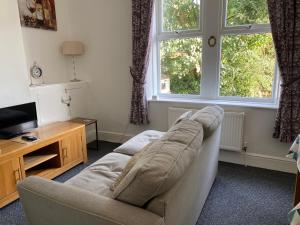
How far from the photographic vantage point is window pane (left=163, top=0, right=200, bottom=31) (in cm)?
308

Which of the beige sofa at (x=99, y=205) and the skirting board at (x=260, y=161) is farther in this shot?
the skirting board at (x=260, y=161)

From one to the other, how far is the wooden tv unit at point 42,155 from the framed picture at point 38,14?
1.40 metres

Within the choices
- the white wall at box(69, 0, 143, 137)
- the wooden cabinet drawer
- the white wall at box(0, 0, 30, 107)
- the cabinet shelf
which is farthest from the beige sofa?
the white wall at box(69, 0, 143, 137)

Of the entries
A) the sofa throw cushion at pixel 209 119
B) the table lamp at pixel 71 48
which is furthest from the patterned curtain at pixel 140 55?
the sofa throw cushion at pixel 209 119

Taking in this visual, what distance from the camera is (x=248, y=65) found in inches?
116

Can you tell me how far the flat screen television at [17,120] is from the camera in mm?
2477

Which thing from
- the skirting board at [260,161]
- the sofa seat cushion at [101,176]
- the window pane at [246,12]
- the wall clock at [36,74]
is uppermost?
the window pane at [246,12]

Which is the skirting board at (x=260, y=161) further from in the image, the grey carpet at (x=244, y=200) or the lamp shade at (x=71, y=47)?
the lamp shade at (x=71, y=47)

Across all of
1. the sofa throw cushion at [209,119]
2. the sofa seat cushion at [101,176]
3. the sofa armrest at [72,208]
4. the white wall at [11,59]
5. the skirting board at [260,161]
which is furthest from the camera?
the skirting board at [260,161]

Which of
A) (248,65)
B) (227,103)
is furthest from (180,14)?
(227,103)

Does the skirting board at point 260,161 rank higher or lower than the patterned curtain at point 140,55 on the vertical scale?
lower

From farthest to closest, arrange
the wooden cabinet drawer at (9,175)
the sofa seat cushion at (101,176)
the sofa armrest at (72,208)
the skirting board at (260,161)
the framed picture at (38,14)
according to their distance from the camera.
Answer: the framed picture at (38,14)
the skirting board at (260,161)
the wooden cabinet drawer at (9,175)
the sofa seat cushion at (101,176)
the sofa armrest at (72,208)

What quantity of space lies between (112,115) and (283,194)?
2565 millimetres

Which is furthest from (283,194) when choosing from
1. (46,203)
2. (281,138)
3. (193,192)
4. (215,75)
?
(46,203)
